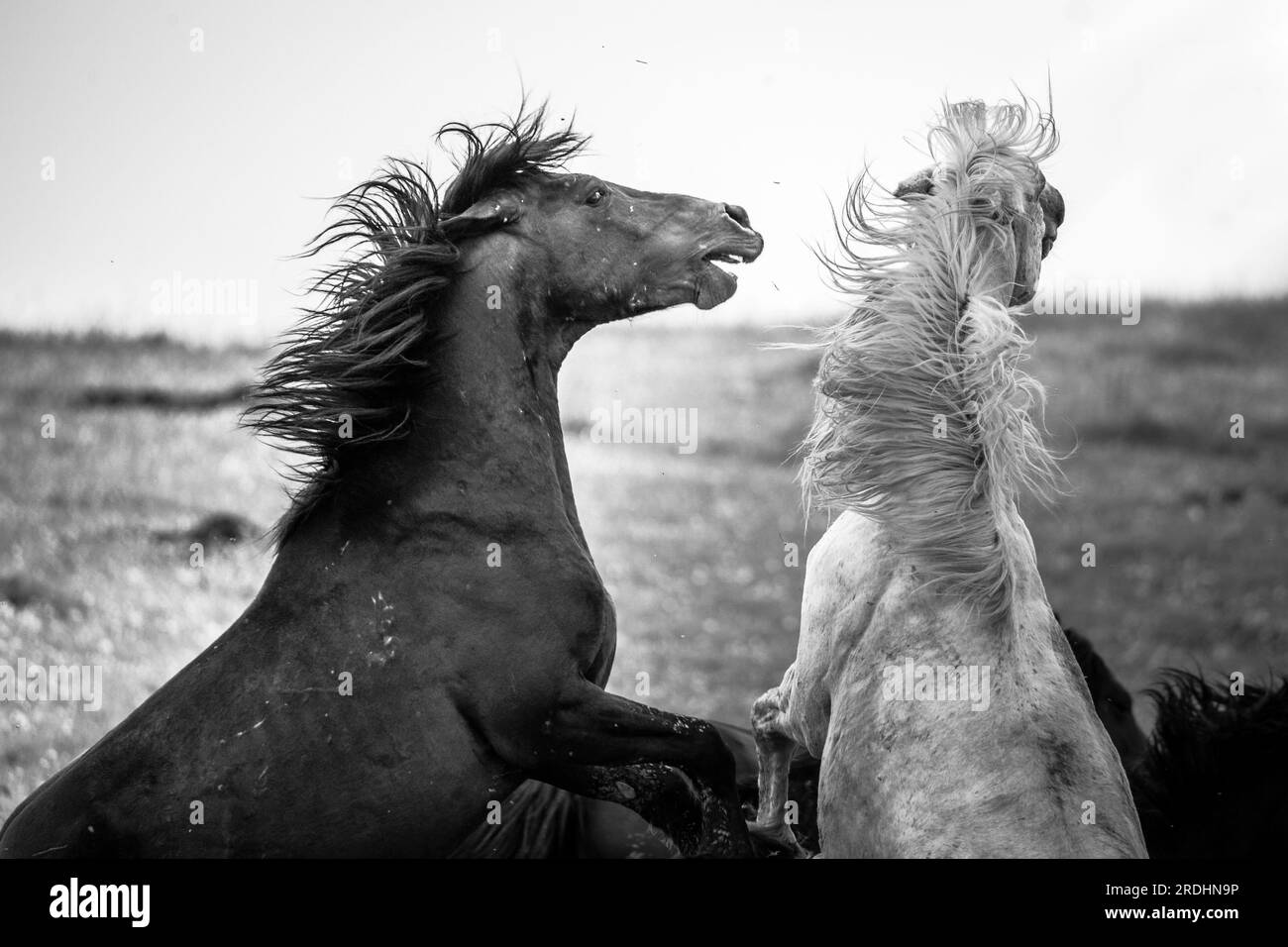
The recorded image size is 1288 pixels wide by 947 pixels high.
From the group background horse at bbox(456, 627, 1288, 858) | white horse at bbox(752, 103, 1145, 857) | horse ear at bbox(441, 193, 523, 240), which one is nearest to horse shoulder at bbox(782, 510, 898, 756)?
white horse at bbox(752, 103, 1145, 857)

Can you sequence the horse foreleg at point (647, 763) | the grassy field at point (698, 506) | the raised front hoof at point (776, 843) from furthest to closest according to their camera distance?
the grassy field at point (698, 506) → the raised front hoof at point (776, 843) → the horse foreleg at point (647, 763)

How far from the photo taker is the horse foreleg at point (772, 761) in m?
4.81

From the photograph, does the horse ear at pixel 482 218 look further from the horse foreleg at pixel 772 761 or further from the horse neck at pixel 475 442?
the horse foreleg at pixel 772 761

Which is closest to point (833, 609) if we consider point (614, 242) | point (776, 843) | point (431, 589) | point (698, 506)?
point (776, 843)

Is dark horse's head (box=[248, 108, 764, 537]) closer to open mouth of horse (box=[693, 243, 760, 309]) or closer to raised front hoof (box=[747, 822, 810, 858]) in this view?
open mouth of horse (box=[693, 243, 760, 309])

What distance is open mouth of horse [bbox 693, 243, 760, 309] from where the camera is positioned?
4.64 metres

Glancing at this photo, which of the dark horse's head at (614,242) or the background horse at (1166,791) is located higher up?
the dark horse's head at (614,242)

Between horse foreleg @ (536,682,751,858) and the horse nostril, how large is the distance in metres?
1.61

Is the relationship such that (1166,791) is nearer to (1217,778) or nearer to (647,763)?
(1217,778)

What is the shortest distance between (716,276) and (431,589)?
138 centimetres

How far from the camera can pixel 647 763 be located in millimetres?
4262

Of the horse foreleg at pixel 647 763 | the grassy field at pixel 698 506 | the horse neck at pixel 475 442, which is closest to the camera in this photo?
the horse foreleg at pixel 647 763

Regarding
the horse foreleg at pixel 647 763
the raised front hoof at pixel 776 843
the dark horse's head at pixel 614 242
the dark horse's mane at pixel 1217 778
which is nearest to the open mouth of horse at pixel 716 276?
the dark horse's head at pixel 614 242
